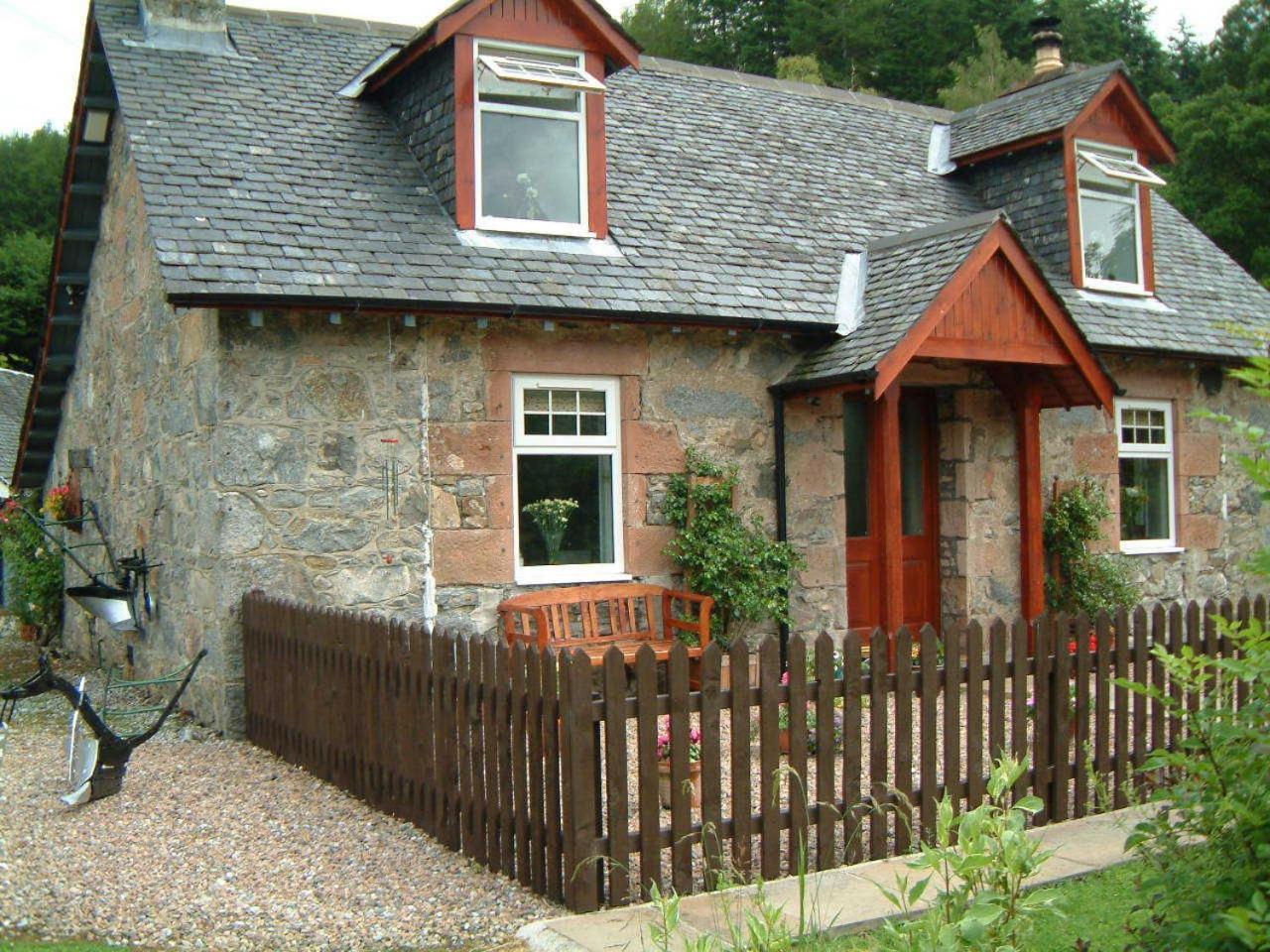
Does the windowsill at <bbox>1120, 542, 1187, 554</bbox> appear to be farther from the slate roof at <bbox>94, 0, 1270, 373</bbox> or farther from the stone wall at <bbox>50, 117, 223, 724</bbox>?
the stone wall at <bbox>50, 117, 223, 724</bbox>

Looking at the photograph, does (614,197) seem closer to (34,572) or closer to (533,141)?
(533,141)

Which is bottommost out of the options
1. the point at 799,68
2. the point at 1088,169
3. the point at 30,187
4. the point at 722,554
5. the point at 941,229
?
the point at 722,554

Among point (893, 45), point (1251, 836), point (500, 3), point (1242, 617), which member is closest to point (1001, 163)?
point (500, 3)

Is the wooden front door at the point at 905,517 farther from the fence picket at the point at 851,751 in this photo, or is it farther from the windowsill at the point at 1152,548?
the fence picket at the point at 851,751

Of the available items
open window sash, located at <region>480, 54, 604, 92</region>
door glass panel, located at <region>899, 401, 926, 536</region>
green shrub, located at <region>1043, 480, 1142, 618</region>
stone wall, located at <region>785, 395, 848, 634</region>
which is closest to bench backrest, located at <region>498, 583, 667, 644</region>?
stone wall, located at <region>785, 395, 848, 634</region>

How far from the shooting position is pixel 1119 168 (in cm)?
1347

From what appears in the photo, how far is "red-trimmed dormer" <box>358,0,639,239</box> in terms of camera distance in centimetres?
1010

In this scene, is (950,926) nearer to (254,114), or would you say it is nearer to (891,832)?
(891,832)

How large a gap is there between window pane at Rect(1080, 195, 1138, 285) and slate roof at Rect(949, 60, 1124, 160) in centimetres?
95

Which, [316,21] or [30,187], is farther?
[30,187]

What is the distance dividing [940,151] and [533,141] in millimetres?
6271

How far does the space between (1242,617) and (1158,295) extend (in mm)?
7337

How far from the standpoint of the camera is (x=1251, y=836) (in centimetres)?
323

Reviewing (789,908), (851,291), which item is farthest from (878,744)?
(851,291)
